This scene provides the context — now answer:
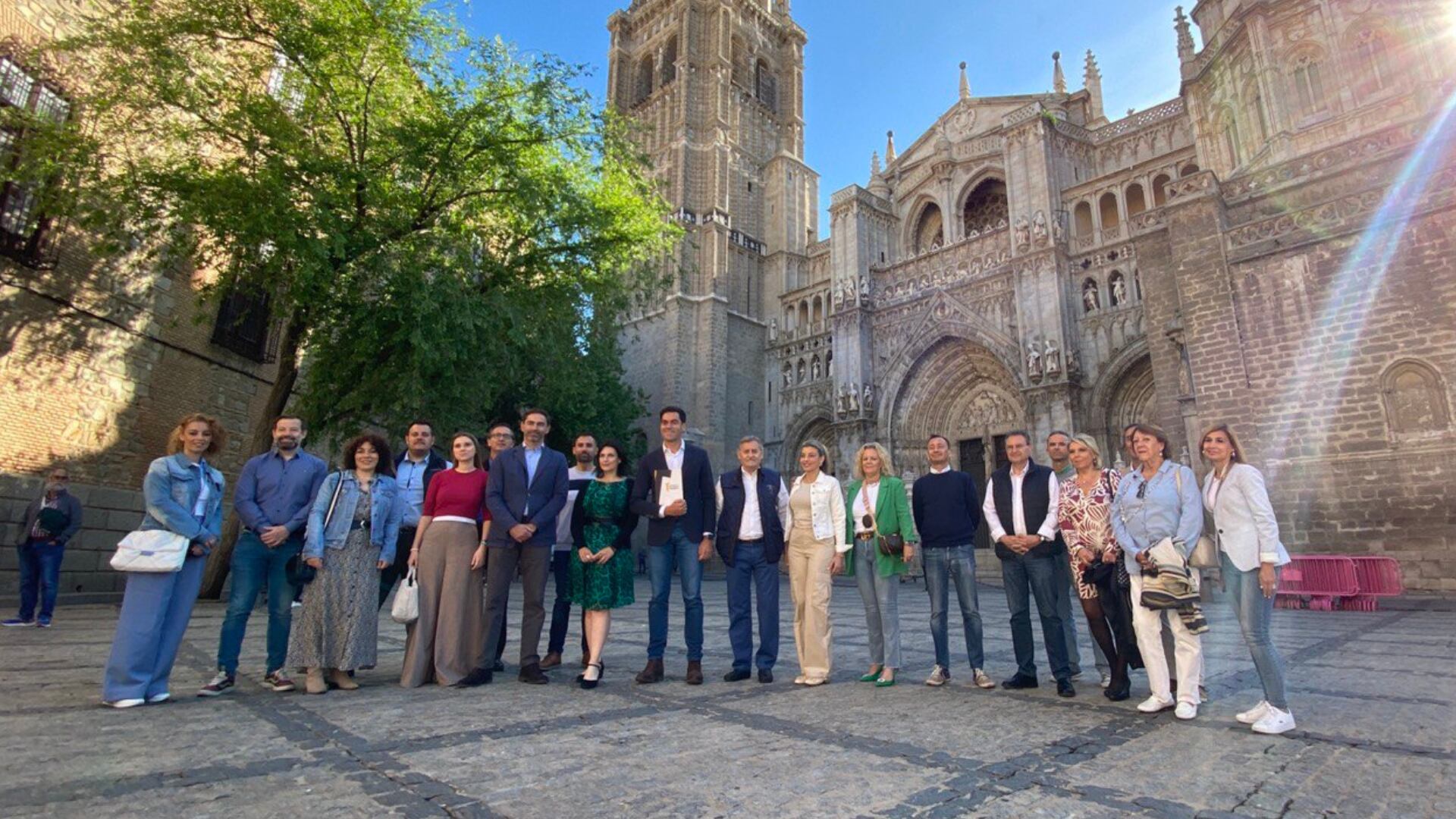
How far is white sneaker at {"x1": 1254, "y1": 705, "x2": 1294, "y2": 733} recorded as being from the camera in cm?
321

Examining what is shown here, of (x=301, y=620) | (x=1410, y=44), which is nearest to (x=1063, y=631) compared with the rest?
(x=301, y=620)

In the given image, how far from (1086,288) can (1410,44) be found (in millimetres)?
8802

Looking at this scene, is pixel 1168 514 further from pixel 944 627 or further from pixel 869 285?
pixel 869 285

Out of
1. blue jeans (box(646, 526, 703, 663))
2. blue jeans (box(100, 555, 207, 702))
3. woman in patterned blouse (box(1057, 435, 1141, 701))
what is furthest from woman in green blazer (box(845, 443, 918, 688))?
blue jeans (box(100, 555, 207, 702))

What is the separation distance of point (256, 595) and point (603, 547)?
2091 mm

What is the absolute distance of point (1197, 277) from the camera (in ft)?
38.7

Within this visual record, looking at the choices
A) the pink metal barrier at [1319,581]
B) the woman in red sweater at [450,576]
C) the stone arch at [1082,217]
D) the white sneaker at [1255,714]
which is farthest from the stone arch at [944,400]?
the white sneaker at [1255,714]

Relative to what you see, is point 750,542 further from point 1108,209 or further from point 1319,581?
point 1108,209

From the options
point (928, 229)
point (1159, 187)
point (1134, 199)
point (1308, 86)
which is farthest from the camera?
point (928, 229)

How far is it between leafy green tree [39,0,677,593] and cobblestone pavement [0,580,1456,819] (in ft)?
20.6

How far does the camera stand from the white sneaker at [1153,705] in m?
3.66

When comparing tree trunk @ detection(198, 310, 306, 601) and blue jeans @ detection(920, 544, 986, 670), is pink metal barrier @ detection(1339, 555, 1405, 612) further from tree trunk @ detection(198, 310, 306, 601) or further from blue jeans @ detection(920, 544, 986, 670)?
tree trunk @ detection(198, 310, 306, 601)

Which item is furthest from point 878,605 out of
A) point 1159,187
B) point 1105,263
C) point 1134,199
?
point 1159,187

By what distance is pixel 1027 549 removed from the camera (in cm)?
443
